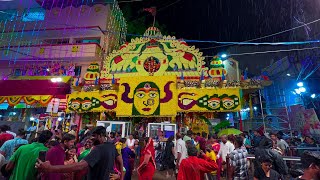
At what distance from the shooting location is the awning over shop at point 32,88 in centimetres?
1197

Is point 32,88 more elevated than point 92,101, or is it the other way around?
point 32,88

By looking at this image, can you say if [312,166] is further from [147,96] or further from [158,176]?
[147,96]

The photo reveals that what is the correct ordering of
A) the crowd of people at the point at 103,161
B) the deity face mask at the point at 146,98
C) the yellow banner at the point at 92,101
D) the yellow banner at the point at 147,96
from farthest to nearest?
1. the yellow banner at the point at 92,101
2. the deity face mask at the point at 146,98
3. the yellow banner at the point at 147,96
4. the crowd of people at the point at 103,161

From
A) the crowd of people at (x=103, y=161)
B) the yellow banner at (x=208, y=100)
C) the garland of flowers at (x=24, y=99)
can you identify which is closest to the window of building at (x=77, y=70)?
the garland of flowers at (x=24, y=99)

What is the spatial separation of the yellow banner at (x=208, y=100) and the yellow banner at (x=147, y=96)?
631 mm

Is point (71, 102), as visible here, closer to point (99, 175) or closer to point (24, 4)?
point (99, 175)

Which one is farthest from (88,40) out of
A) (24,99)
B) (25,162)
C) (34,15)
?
(25,162)

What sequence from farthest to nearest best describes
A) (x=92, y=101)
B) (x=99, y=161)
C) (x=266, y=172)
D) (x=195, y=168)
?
(x=92, y=101) → (x=195, y=168) → (x=266, y=172) → (x=99, y=161)

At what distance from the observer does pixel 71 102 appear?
13.9 metres

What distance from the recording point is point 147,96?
13.1 metres

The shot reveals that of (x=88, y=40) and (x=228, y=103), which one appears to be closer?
(x=228, y=103)

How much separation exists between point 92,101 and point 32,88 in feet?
11.9

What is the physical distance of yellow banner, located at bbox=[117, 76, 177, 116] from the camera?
502 inches

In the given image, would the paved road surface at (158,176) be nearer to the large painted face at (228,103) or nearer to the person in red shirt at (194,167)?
the person in red shirt at (194,167)
